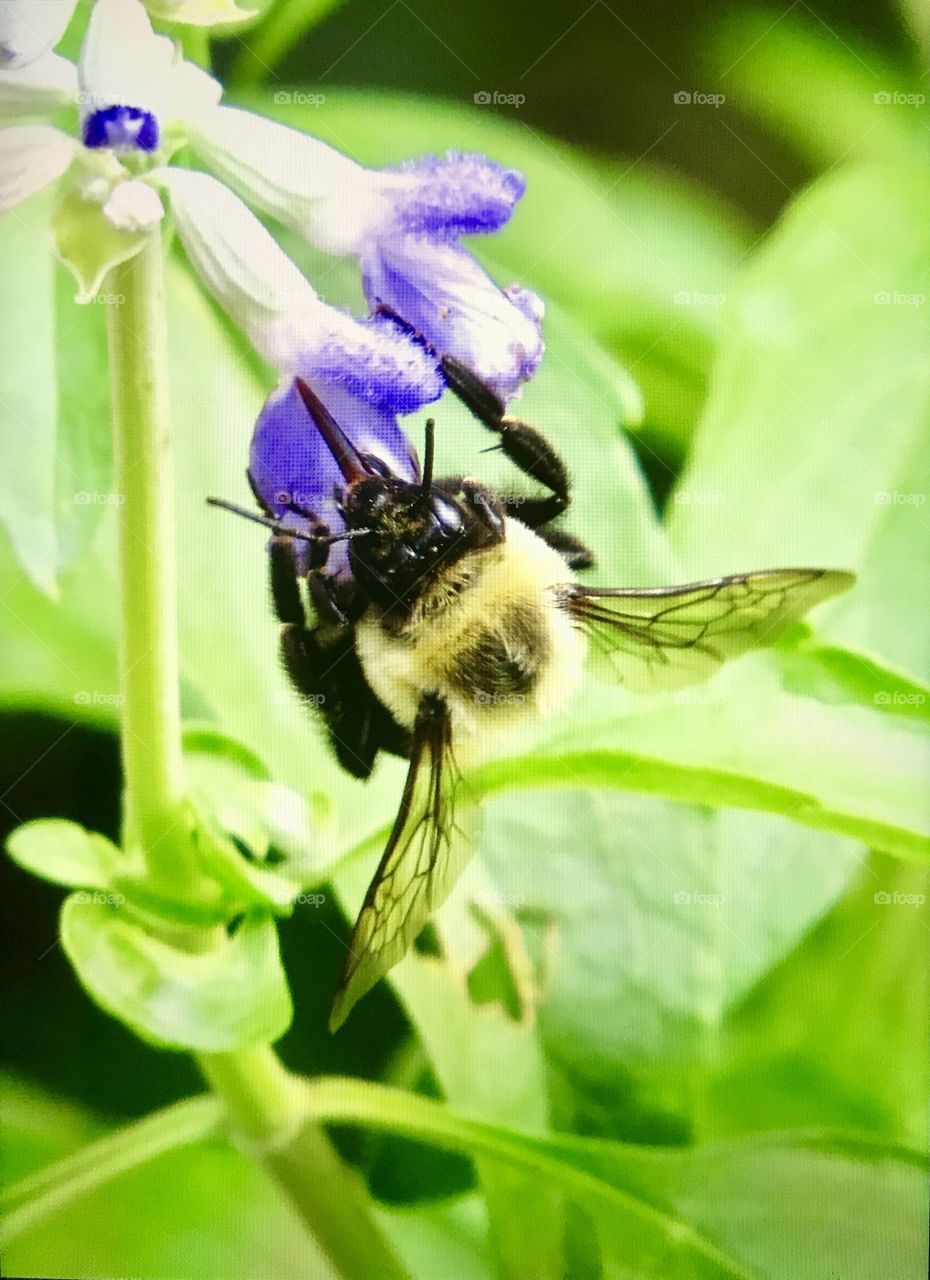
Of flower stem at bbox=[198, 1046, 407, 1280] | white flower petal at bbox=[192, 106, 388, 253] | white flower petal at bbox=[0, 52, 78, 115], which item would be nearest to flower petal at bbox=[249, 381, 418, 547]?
white flower petal at bbox=[192, 106, 388, 253]

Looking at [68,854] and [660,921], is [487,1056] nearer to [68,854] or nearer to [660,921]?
[660,921]

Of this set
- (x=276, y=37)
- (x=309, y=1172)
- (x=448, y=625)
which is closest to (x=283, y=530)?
(x=448, y=625)

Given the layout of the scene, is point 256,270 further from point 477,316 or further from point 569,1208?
point 569,1208

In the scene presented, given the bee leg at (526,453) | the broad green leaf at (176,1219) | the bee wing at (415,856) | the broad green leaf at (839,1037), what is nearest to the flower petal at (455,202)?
the bee leg at (526,453)

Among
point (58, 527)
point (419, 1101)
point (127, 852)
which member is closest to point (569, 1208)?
point (419, 1101)

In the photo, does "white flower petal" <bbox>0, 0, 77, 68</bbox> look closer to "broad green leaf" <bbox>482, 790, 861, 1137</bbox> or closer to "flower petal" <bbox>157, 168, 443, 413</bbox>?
"flower petal" <bbox>157, 168, 443, 413</bbox>

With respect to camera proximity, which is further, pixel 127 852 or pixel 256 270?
pixel 127 852
